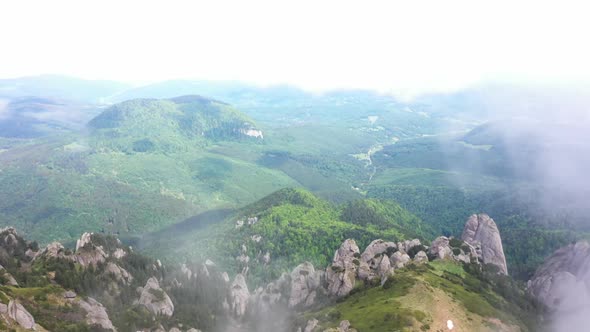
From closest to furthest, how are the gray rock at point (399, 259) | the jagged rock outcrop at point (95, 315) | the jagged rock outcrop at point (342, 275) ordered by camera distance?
the jagged rock outcrop at point (95, 315) < the jagged rock outcrop at point (342, 275) < the gray rock at point (399, 259)

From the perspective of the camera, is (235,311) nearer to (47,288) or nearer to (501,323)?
(47,288)

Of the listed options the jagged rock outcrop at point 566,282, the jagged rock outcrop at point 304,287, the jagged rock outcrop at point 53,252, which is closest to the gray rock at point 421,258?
the jagged rock outcrop at point 304,287

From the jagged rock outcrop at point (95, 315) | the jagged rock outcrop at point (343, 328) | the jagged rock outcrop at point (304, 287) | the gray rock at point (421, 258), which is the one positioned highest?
the jagged rock outcrop at point (95, 315)

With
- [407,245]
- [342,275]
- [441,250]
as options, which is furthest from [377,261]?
[441,250]

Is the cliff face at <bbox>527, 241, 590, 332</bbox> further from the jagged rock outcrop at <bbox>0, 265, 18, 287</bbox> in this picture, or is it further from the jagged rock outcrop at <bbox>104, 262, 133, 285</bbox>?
the jagged rock outcrop at <bbox>0, 265, 18, 287</bbox>

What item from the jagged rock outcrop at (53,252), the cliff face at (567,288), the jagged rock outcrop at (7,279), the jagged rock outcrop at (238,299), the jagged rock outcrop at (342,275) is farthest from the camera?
the jagged rock outcrop at (238,299)

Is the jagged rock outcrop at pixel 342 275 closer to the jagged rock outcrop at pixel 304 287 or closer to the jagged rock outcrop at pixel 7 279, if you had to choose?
the jagged rock outcrop at pixel 304 287

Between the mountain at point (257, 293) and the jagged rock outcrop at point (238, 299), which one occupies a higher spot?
the mountain at point (257, 293)

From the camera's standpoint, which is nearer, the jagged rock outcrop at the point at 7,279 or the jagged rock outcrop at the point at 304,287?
the jagged rock outcrop at the point at 7,279
